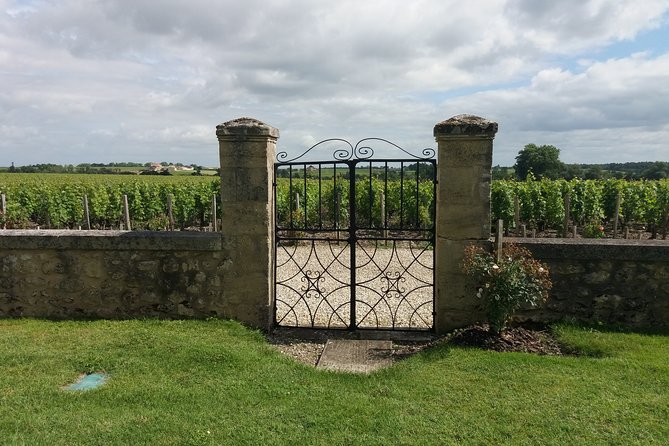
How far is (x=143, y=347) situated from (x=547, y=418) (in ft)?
12.3

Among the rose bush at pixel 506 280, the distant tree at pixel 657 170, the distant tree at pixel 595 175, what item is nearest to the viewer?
the rose bush at pixel 506 280

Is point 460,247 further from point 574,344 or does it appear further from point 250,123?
point 250,123

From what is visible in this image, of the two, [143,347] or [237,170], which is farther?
[237,170]

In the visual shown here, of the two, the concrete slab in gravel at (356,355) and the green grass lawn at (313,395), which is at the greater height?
the green grass lawn at (313,395)

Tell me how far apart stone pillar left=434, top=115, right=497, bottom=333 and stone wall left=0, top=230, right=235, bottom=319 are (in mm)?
2508

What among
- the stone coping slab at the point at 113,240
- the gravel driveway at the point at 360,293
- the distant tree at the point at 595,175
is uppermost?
the distant tree at the point at 595,175

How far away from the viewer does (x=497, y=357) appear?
15.7 feet

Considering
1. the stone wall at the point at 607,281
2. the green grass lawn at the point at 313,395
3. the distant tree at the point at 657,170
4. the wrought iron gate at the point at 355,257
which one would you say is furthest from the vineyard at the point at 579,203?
the distant tree at the point at 657,170

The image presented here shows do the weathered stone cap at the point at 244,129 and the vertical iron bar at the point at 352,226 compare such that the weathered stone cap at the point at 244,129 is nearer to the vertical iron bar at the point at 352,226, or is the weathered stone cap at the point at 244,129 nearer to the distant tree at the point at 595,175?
the vertical iron bar at the point at 352,226

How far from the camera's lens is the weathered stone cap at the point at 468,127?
17.5ft

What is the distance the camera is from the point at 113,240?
5.96 metres

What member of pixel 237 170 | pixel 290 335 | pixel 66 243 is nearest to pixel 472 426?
pixel 290 335

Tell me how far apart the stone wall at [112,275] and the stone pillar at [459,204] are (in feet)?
8.23

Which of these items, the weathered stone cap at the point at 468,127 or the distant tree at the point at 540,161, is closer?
the weathered stone cap at the point at 468,127
